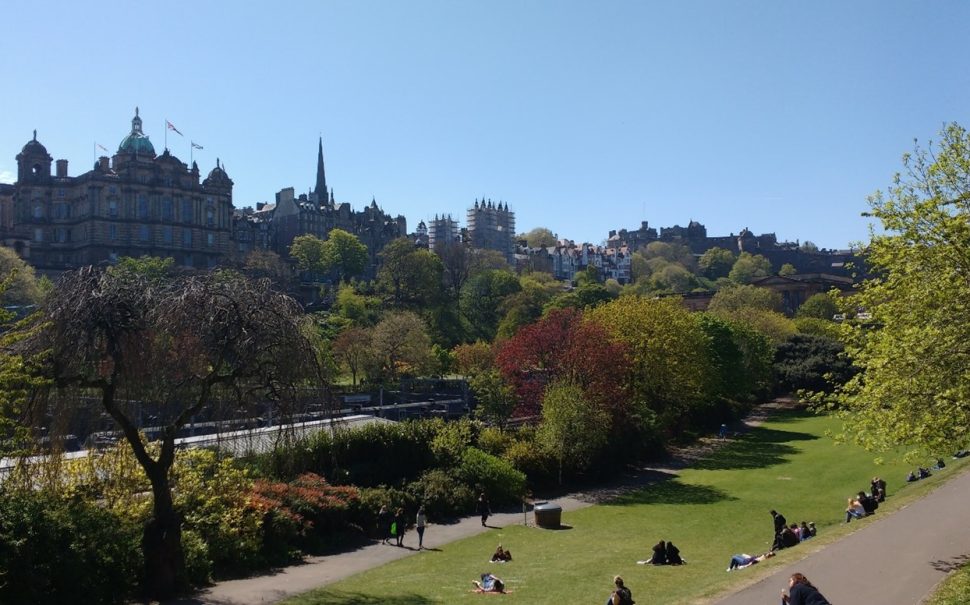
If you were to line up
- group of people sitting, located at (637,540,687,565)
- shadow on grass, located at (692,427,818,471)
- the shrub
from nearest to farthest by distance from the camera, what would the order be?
1. group of people sitting, located at (637,540,687,565)
2. the shrub
3. shadow on grass, located at (692,427,818,471)

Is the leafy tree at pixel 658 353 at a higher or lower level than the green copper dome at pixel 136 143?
lower

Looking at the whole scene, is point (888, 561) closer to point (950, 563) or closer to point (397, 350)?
point (950, 563)

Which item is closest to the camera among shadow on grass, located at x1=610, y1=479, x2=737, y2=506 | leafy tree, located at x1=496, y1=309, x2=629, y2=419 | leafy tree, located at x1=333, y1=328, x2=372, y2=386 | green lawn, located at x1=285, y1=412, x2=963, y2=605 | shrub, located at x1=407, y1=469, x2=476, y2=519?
green lawn, located at x1=285, y1=412, x2=963, y2=605

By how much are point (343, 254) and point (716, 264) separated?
11188 cm

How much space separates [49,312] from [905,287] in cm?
1677

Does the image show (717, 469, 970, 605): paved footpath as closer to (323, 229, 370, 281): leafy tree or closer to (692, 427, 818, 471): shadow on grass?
(692, 427, 818, 471): shadow on grass

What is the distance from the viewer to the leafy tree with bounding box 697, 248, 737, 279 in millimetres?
191375

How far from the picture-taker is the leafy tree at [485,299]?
90688mm

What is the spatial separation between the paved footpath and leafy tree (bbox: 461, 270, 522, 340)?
69.8m

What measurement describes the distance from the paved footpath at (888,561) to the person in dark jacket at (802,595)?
83.5 inches

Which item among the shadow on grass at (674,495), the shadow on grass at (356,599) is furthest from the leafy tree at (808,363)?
the shadow on grass at (356,599)

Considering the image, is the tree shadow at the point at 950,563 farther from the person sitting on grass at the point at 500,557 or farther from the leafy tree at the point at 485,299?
the leafy tree at the point at 485,299

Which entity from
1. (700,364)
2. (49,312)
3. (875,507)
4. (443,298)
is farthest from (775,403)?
(49,312)

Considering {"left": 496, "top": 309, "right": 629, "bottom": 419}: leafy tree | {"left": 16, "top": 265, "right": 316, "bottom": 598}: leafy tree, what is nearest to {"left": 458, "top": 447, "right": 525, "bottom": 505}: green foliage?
{"left": 496, "top": 309, "right": 629, "bottom": 419}: leafy tree
